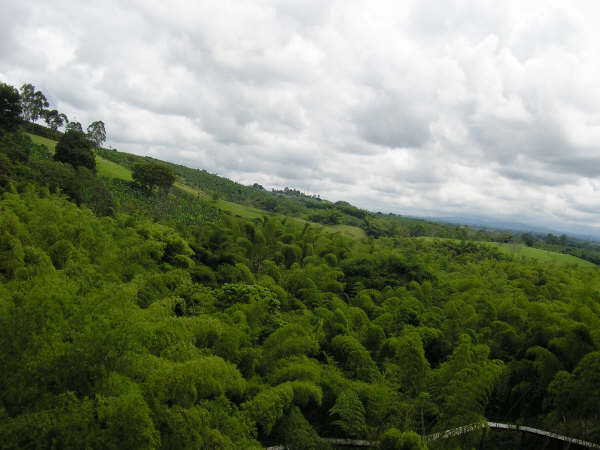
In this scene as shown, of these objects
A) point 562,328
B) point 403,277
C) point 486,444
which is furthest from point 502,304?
point 486,444

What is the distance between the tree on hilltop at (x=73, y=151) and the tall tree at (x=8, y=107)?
2516mm

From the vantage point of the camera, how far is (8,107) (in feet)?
63.7

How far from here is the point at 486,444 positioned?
659cm

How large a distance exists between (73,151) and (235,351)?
19.5 m

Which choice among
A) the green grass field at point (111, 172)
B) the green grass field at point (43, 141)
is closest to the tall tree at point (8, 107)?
the green grass field at point (111, 172)

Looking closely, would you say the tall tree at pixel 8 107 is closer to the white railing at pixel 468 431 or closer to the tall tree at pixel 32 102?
the tall tree at pixel 32 102

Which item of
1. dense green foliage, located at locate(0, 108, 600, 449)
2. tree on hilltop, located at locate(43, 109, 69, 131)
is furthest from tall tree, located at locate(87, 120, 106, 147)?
dense green foliage, located at locate(0, 108, 600, 449)

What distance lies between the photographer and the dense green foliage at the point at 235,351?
3.85m

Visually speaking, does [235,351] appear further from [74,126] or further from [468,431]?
[74,126]

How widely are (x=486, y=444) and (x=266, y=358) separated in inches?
177

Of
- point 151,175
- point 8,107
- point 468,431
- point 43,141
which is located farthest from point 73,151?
point 468,431

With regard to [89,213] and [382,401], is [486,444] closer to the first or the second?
[382,401]

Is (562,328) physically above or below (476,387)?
above

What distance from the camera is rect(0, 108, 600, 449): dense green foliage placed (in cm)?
385
